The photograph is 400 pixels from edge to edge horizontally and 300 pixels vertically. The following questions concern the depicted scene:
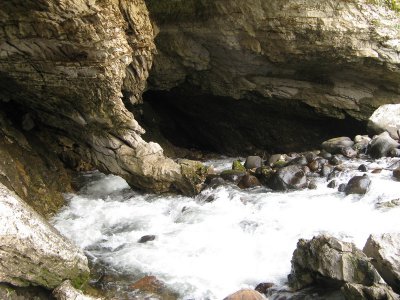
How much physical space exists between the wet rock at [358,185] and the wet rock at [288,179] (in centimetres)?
99

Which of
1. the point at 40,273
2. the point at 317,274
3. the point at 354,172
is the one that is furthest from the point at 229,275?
the point at 354,172

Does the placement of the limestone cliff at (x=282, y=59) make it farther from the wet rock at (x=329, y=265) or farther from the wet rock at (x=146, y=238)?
the wet rock at (x=329, y=265)

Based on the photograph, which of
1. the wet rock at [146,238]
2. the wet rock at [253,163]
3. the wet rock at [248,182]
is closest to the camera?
the wet rock at [146,238]

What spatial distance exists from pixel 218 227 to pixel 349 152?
4.74 m

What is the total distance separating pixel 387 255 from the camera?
484cm

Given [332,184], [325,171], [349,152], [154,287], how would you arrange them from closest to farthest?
[154,287]
[332,184]
[325,171]
[349,152]

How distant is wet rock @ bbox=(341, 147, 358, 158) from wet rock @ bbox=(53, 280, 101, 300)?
7.30 meters

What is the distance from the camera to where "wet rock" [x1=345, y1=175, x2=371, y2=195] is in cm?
780

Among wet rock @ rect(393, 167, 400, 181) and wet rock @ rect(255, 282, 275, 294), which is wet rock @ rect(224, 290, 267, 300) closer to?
wet rock @ rect(255, 282, 275, 294)

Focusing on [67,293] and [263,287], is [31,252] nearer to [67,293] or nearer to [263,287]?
[67,293]

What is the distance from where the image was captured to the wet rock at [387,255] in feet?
15.5

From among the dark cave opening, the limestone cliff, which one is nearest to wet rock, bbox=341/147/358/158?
the limestone cliff

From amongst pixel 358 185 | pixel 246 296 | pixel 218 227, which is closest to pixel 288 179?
pixel 358 185

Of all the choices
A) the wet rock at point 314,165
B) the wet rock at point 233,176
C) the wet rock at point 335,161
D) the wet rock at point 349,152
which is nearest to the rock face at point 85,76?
the wet rock at point 233,176
